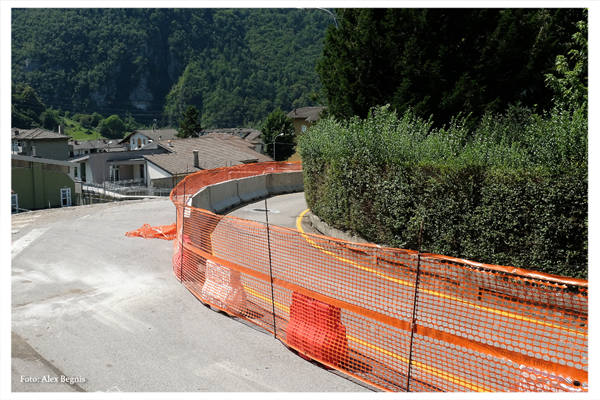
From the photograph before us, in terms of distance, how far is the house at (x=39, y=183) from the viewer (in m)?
37.8

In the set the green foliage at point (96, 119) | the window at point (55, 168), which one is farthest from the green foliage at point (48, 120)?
the window at point (55, 168)

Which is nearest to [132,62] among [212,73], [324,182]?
[212,73]

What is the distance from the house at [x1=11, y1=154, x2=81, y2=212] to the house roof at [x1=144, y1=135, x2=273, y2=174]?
1195 centimetres

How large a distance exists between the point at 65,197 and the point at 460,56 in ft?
121

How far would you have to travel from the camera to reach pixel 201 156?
5881 cm

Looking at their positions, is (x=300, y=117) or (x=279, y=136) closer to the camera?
(x=279, y=136)

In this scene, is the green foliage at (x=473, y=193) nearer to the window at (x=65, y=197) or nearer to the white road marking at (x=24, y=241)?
the white road marking at (x=24, y=241)

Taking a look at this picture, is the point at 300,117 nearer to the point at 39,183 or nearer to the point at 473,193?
the point at 39,183

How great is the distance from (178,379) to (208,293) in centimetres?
276

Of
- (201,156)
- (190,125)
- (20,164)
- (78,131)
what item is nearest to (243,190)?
(20,164)

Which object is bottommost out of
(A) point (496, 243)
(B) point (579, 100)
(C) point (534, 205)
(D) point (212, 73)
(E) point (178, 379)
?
(E) point (178, 379)

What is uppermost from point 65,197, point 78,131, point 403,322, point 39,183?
point 78,131

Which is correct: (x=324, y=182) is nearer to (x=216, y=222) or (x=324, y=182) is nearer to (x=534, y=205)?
(x=216, y=222)

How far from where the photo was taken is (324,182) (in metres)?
15.4
